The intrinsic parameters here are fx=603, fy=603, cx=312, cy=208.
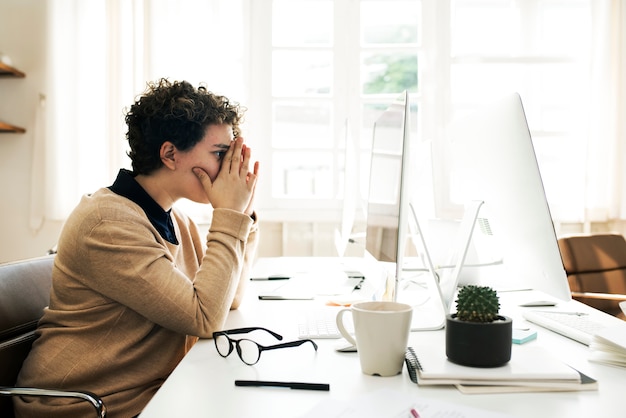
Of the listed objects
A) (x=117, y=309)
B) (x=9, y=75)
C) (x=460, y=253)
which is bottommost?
(x=117, y=309)

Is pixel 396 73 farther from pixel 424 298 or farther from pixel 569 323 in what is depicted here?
pixel 569 323

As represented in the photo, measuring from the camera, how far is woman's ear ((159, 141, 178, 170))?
1357mm

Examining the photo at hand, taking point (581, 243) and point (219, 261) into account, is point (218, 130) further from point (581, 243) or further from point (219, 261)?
point (581, 243)

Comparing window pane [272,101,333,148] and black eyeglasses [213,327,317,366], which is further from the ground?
window pane [272,101,333,148]

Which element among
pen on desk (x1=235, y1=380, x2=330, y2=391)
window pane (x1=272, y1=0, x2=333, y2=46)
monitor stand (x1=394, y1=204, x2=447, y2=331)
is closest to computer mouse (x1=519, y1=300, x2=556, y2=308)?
monitor stand (x1=394, y1=204, x2=447, y2=331)

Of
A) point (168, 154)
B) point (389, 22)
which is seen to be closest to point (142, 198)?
point (168, 154)

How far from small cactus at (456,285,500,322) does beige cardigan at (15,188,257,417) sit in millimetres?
479

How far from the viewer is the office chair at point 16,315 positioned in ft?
3.73

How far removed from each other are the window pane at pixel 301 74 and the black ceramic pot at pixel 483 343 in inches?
100

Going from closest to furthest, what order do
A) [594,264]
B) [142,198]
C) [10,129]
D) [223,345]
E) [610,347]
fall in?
[610,347], [223,345], [142,198], [594,264], [10,129]

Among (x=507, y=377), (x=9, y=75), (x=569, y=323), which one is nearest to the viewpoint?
(x=507, y=377)

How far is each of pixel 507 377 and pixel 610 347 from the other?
0.79 ft

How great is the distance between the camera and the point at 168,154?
1.36m

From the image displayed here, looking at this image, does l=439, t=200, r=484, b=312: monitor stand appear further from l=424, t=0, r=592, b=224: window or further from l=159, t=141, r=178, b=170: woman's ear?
l=424, t=0, r=592, b=224: window
